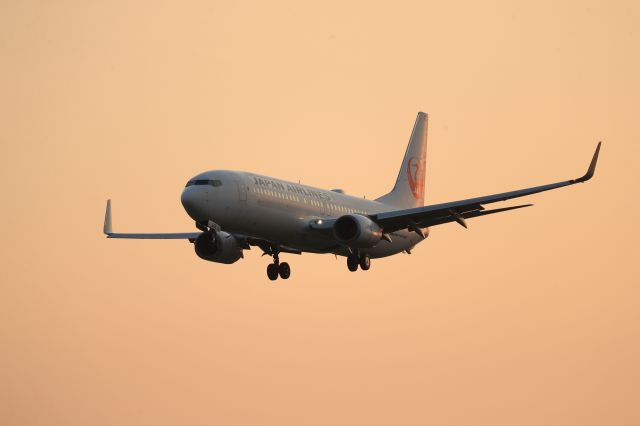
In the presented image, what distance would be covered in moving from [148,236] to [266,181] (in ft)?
52.2

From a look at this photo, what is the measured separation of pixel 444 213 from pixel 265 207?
9309 mm

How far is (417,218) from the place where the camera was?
60719 mm

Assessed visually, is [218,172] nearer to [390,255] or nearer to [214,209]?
[214,209]

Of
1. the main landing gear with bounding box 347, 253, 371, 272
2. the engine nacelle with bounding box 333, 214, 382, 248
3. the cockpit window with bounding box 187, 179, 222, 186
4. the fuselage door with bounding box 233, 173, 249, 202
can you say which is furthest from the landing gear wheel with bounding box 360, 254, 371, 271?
the cockpit window with bounding box 187, 179, 222, 186

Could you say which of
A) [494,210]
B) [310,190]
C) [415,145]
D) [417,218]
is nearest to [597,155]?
[494,210]

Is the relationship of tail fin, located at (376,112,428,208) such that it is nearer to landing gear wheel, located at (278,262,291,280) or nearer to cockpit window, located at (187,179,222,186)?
landing gear wheel, located at (278,262,291,280)

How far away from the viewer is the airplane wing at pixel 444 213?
57.3 metres

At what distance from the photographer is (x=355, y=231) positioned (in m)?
58.9

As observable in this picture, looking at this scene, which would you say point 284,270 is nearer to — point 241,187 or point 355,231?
point 355,231

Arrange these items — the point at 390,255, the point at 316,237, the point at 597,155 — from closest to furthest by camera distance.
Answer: the point at 597,155 → the point at 316,237 → the point at 390,255

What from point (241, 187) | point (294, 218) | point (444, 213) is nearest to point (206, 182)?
point (241, 187)

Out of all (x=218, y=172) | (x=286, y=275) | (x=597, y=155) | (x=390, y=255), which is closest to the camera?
(x=597, y=155)

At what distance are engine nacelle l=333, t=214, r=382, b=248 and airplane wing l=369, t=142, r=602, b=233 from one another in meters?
1.48

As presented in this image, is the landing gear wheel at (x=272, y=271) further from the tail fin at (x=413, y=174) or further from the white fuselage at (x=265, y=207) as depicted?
the tail fin at (x=413, y=174)
